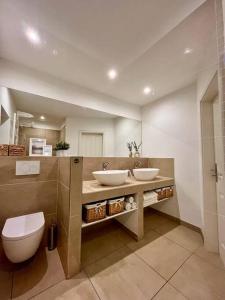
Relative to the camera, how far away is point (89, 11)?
1.07m

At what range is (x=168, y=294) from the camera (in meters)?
1.02

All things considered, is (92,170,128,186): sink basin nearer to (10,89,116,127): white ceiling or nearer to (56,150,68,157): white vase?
(56,150,68,157): white vase

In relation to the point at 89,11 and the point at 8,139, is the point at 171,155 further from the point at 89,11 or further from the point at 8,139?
the point at 8,139

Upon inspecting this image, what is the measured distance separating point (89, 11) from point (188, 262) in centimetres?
264

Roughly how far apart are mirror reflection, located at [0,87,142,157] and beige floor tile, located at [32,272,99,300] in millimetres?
1365

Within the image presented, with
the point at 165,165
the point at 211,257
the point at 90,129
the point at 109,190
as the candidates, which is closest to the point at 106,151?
the point at 90,129

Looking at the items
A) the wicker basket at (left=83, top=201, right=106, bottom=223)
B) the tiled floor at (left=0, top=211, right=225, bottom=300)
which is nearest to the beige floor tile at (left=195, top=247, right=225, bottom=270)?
the tiled floor at (left=0, top=211, right=225, bottom=300)

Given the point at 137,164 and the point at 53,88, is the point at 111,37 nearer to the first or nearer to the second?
the point at 53,88

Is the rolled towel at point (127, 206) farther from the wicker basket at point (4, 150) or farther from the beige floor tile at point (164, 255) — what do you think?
the wicker basket at point (4, 150)

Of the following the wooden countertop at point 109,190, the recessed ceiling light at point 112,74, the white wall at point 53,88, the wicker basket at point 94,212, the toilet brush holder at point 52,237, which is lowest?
the toilet brush holder at point 52,237

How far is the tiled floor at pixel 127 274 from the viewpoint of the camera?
101 cm

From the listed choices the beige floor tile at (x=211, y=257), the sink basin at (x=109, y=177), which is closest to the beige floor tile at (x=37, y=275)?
the sink basin at (x=109, y=177)

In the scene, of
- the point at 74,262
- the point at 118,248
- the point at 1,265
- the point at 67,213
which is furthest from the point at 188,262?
the point at 1,265

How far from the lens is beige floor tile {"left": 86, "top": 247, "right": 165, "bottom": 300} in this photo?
102 centimetres
